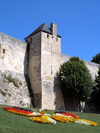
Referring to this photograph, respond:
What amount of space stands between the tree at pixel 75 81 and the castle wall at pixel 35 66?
325cm

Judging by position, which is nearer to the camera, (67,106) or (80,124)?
(80,124)

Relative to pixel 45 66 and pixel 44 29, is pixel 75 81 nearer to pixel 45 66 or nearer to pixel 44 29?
pixel 45 66

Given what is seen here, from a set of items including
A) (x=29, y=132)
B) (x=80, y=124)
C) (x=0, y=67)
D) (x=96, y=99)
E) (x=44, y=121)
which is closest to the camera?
(x=29, y=132)

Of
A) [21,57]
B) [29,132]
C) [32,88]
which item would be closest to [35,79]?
[32,88]

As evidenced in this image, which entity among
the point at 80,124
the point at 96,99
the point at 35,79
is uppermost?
the point at 35,79

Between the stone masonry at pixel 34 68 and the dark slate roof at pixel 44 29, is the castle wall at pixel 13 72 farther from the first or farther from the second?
the dark slate roof at pixel 44 29

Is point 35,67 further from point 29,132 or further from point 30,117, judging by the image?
point 29,132

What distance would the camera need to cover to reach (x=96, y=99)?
92.8 ft

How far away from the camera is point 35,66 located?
22266mm

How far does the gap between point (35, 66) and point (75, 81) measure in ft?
16.5

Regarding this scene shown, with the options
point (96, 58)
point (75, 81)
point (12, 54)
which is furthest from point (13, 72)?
point (96, 58)

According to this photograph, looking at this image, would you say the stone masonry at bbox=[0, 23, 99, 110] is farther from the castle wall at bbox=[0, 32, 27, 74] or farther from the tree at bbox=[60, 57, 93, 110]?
the tree at bbox=[60, 57, 93, 110]

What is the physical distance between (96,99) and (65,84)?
8.01 m

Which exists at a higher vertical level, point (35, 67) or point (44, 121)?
point (35, 67)
